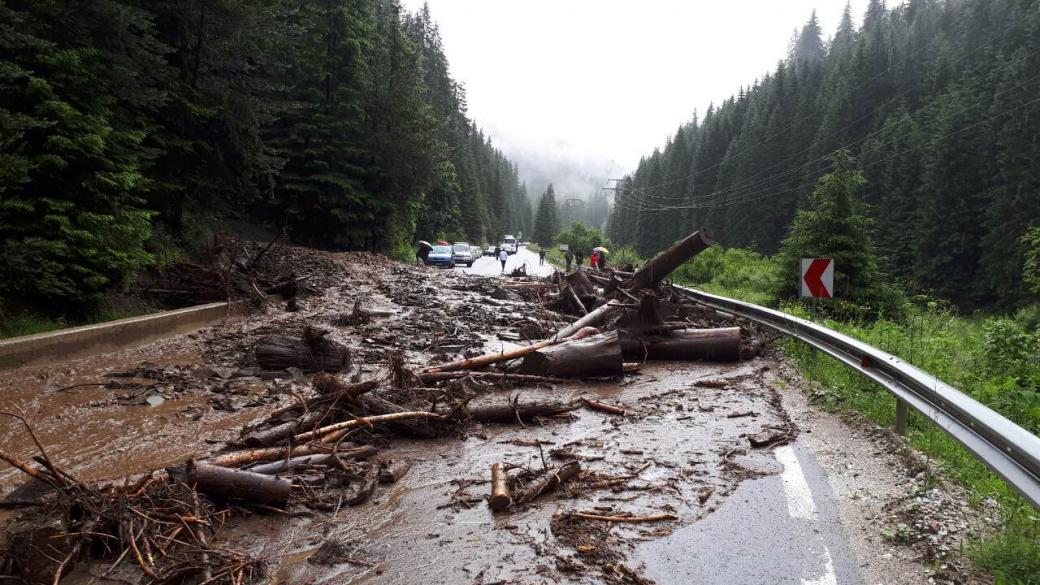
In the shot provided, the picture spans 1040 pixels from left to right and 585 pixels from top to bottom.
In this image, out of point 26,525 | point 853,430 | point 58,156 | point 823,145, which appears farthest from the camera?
point 823,145

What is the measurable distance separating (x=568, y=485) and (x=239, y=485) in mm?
2481

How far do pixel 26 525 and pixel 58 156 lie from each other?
24.0 feet

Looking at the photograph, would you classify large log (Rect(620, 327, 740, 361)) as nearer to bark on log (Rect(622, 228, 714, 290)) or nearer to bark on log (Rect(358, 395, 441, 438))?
bark on log (Rect(622, 228, 714, 290))

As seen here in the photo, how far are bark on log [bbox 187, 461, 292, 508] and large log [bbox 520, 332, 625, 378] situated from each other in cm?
452

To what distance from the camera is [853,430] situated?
5539mm

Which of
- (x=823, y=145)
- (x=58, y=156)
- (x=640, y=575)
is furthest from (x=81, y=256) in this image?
(x=823, y=145)

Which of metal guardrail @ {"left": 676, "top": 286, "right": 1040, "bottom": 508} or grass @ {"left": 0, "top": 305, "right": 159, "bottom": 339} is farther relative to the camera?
grass @ {"left": 0, "top": 305, "right": 159, "bottom": 339}

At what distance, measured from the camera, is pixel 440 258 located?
43250 millimetres

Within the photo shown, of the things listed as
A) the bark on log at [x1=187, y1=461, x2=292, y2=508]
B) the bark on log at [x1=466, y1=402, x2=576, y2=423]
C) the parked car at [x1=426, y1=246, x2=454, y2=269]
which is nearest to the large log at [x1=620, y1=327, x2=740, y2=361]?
the bark on log at [x1=466, y1=402, x2=576, y2=423]

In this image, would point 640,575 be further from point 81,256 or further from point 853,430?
point 81,256

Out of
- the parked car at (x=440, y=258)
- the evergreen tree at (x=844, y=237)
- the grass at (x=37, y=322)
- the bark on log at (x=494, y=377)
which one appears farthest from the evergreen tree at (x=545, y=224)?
the bark on log at (x=494, y=377)

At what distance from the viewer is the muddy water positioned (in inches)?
127

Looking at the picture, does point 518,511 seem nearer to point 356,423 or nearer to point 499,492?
point 499,492

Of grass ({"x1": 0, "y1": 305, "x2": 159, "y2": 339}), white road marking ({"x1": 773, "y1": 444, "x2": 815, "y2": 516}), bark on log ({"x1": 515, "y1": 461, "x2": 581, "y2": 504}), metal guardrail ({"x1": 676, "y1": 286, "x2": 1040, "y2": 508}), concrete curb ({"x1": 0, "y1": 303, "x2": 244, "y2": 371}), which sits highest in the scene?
metal guardrail ({"x1": 676, "y1": 286, "x2": 1040, "y2": 508})
